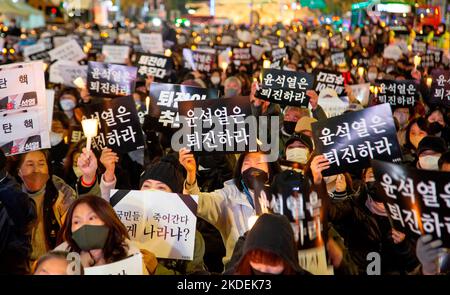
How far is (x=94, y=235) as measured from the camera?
4316 millimetres

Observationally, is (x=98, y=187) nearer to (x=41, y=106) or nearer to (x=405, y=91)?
(x=41, y=106)

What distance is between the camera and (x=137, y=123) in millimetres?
7250

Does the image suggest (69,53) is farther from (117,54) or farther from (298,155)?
(298,155)

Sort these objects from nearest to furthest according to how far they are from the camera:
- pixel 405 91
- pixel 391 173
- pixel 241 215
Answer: pixel 391 173
pixel 241 215
pixel 405 91

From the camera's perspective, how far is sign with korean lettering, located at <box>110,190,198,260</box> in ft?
16.6

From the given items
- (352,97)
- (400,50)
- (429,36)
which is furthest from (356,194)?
(429,36)

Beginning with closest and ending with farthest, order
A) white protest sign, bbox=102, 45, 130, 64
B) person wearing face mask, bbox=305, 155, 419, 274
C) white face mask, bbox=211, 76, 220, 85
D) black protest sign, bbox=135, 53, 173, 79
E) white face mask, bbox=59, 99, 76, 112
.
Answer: person wearing face mask, bbox=305, 155, 419, 274
white face mask, bbox=59, 99, 76, 112
black protest sign, bbox=135, 53, 173, 79
white face mask, bbox=211, 76, 220, 85
white protest sign, bbox=102, 45, 130, 64

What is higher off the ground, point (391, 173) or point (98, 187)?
point (391, 173)

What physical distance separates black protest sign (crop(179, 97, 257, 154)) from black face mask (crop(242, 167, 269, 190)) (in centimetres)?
83

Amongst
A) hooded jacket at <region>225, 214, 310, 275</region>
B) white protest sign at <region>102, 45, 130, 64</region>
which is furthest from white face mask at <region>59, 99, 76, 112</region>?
white protest sign at <region>102, 45, 130, 64</region>

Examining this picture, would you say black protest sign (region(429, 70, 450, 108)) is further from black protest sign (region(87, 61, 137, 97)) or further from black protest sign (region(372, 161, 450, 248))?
black protest sign (region(372, 161, 450, 248))

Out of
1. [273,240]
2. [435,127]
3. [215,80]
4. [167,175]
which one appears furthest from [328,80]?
[273,240]

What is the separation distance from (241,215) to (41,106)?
212 centimetres
